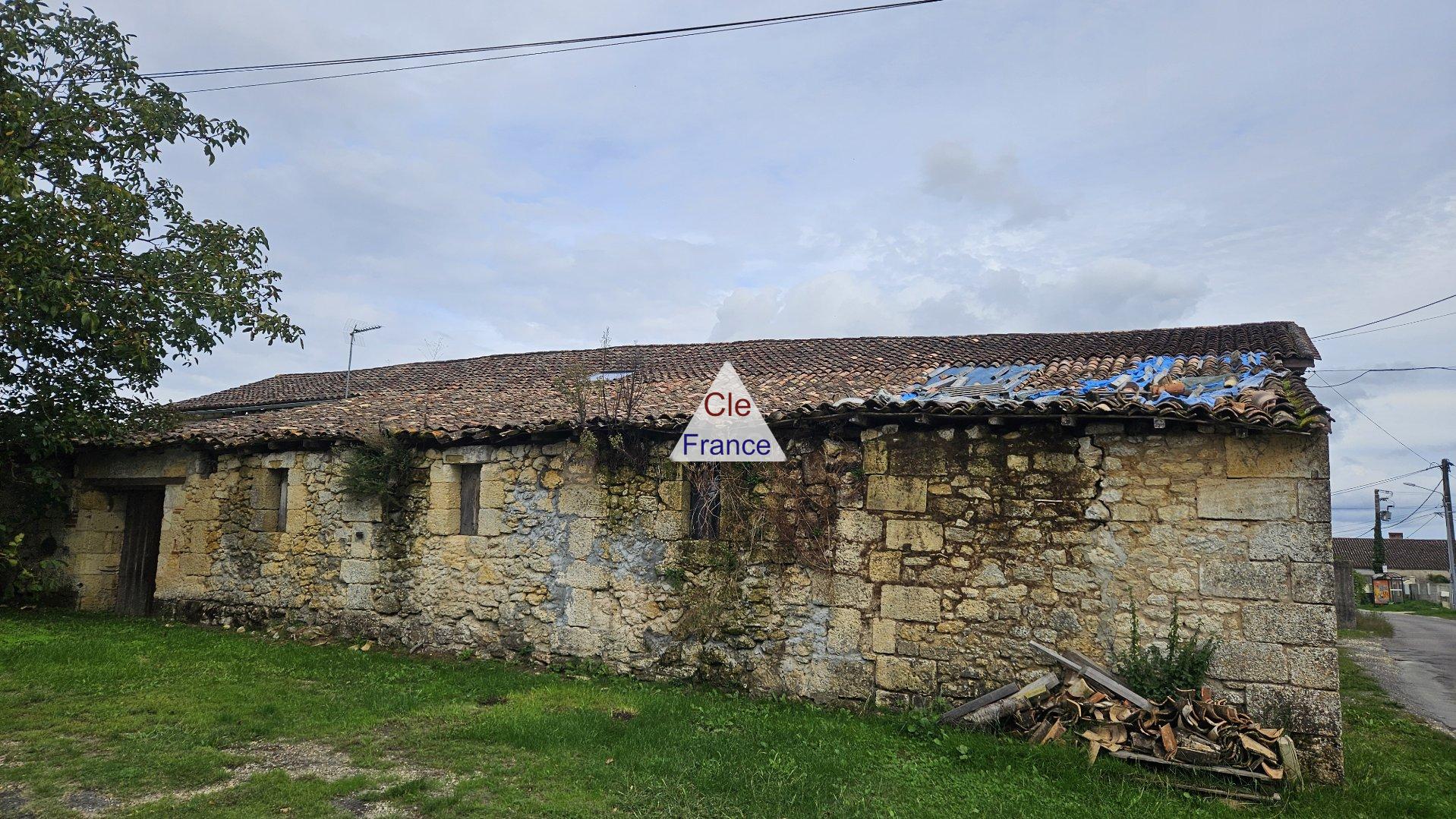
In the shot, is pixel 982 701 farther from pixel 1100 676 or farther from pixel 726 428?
pixel 726 428

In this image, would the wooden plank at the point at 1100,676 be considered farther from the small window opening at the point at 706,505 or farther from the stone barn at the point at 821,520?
the small window opening at the point at 706,505

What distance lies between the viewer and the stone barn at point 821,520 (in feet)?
20.7

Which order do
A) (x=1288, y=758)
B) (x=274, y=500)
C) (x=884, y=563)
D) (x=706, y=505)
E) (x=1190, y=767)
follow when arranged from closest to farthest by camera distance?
1. (x=1190, y=767)
2. (x=1288, y=758)
3. (x=884, y=563)
4. (x=706, y=505)
5. (x=274, y=500)

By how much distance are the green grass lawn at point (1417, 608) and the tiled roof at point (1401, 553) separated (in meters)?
5.87

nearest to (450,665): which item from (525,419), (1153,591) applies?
(525,419)

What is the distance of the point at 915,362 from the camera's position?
34.5 feet

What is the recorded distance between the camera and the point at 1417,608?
33844 millimetres

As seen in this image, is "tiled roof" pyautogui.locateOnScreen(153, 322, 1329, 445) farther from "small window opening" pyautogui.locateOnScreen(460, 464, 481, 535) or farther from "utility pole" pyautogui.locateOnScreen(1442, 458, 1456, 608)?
"utility pole" pyautogui.locateOnScreen(1442, 458, 1456, 608)

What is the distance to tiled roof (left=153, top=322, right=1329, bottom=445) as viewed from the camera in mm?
6766

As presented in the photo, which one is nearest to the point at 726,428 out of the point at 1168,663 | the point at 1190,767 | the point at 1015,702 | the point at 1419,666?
the point at 1015,702

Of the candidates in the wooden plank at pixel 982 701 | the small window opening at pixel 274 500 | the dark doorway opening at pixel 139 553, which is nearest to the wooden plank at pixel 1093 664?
the wooden plank at pixel 982 701

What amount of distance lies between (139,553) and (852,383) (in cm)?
1114

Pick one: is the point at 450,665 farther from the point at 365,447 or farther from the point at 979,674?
the point at 979,674

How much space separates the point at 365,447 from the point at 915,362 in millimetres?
6939
